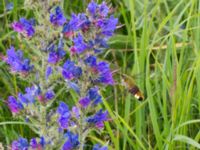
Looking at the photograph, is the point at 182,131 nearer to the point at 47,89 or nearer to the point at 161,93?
the point at 161,93

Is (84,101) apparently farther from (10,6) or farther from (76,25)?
(10,6)

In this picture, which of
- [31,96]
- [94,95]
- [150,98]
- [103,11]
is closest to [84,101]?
[94,95]

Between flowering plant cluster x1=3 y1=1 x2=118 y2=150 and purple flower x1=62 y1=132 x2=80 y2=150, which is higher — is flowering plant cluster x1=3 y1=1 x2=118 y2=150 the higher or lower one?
the higher one

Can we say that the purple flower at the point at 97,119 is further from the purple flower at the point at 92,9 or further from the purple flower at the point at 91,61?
the purple flower at the point at 92,9

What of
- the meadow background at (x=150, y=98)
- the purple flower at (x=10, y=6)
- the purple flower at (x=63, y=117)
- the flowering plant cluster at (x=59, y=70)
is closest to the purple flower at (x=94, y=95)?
the flowering plant cluster at (x=59, y=70)

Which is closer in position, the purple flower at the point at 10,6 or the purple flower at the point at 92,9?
the purple flower at the point at 92,9

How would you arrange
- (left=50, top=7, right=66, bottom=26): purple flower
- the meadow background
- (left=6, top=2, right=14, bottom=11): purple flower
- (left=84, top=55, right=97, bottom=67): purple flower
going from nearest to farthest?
(left=50, top=7, right=66, bottom=26): purple flower → (left=84, top=55, right=97, bottom=67): purple flower → the meadow background → (left=6, top=2, right=14, bottom=11): purple flower

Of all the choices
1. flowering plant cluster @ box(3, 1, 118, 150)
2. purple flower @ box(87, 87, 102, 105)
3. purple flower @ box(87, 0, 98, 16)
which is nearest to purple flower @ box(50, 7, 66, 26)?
flowering plant cluster @ box(3, 1, 118, 150)

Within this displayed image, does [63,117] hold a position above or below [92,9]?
below

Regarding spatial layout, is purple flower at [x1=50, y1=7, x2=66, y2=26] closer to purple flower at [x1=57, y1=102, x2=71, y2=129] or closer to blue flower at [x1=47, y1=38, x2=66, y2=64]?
blue flower at [x1=47, y1=38, x2=66, y2=64]

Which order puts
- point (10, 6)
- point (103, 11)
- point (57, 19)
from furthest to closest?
point (10, 6)
point (103, 11)
point (57, 19)
